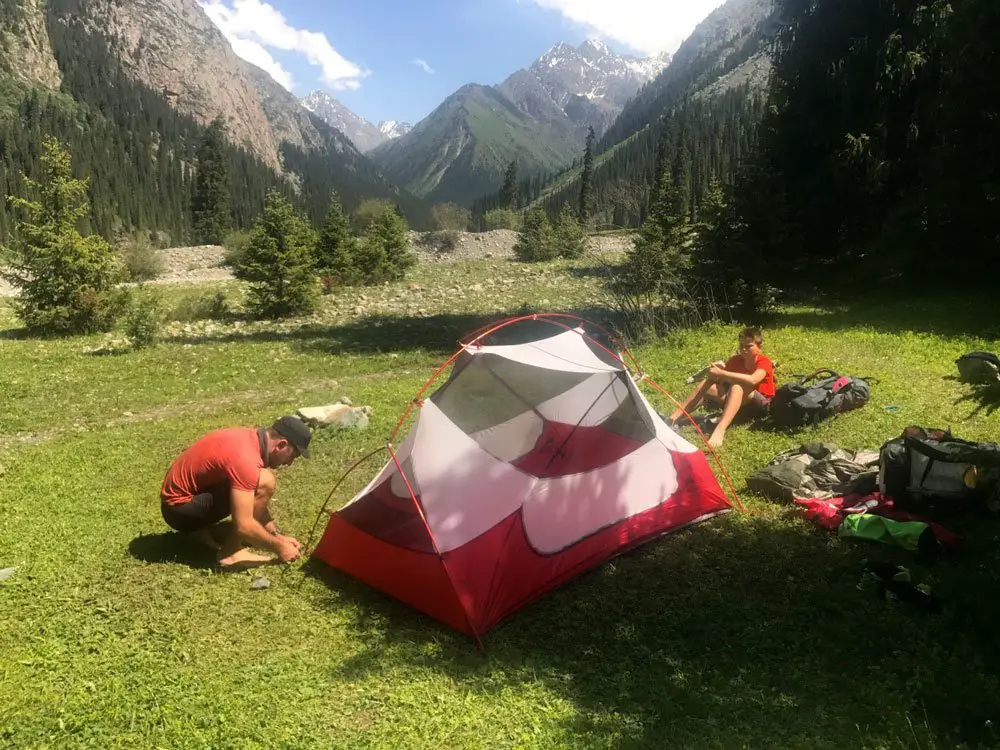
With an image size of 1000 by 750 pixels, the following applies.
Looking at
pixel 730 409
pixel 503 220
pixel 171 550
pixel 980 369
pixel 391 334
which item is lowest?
pixel 171 550

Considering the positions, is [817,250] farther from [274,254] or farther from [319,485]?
[319,485]

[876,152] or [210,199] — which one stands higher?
[210,199]

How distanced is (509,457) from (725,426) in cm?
322

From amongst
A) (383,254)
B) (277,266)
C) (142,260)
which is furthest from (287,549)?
(142,260)

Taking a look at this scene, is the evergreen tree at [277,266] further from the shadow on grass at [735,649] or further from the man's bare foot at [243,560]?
the shadow on grass at [735,649]

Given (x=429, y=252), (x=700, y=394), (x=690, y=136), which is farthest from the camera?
(x=690, y=136)

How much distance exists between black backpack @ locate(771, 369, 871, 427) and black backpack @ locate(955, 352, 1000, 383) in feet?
12.1

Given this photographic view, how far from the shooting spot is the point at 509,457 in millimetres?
5258

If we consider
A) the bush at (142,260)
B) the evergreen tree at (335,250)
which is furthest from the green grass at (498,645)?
the bush at (142,260)

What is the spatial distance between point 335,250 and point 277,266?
27.2 feet

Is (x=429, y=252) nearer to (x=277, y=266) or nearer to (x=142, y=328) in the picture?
(x=277, y=266)

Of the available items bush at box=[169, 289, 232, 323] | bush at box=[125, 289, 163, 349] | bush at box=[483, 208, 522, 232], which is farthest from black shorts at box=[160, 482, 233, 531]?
bush at box=[483, 208, 522, 232]

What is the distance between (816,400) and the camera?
292 inches

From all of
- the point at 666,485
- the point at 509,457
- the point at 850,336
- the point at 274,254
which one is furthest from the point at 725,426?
the point at 274,254
